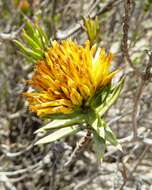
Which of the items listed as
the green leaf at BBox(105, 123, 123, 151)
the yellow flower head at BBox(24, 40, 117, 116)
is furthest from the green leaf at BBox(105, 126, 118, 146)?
the yellow flower head at BBox(24, 40, 117, 116)

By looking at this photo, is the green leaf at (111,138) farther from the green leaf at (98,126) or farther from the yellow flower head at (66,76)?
the yellow flower head at (66,76)

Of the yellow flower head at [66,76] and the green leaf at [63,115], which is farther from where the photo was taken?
the green leaf at [63,115]

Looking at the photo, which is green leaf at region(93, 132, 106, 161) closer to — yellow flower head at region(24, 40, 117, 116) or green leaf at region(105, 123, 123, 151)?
green leaf at region(105, 123, 123, 151)

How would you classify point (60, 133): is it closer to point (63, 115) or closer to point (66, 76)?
point (63, 115)

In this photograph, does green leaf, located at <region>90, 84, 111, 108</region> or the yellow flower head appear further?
green leaf, located at <region>90, 84, 111, 108</region>

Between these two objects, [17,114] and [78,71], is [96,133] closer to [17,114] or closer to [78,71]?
[78,71]

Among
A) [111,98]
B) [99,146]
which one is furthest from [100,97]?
[99,146]

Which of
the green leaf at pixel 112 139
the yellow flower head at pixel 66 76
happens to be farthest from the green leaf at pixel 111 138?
the yellow flower head at pixel 66 76
